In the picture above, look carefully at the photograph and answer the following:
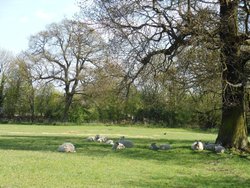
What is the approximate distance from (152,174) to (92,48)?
5395 cm

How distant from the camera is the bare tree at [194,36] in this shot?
19.6m

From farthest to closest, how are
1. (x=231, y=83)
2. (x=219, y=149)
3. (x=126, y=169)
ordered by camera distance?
(x=219, y=149) < (x=231, y=83) < (x=126, y=169)

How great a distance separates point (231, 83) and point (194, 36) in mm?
3314

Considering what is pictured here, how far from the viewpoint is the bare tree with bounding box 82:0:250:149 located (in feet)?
64.3

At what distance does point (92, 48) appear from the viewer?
2648 inches

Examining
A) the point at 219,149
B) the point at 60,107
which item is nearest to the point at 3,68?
the point at 60,107

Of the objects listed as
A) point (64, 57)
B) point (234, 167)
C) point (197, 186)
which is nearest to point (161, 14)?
point (234, 167)

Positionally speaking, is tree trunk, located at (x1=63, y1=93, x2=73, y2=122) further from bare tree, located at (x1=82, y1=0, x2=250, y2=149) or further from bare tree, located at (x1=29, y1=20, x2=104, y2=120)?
bare tree, located at (x1=82, y1=0, x2=250, y2=149)

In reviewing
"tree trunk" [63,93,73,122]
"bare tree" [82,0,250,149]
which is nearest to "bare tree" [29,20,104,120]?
"tree trunk" [63,93,73,122]

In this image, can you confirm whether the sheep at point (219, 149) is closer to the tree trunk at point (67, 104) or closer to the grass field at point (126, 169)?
Result: the grass field at point (126, 169)

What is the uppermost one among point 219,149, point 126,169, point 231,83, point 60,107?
point 60,107

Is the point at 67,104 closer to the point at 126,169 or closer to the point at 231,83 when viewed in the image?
the point at 231,83

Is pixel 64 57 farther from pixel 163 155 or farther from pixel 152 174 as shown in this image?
pixel 152 174

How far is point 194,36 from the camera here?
63.4ft
